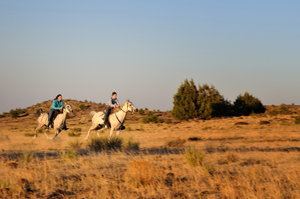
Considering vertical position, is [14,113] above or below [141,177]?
above

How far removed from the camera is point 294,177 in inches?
338

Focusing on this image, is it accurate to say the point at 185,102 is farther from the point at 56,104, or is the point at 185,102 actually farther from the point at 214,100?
the point at 56,104

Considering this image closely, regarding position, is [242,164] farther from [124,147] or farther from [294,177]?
[124,147]

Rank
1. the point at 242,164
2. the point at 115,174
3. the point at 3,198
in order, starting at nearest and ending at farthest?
the point at 3,198 < the point at 115,174 < the point at 242,164

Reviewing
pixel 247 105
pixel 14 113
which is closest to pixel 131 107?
pixel 247 105

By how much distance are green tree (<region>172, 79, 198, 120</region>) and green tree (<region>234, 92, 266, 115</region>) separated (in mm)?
10133

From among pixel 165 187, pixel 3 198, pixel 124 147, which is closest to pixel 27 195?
pixel 3 198

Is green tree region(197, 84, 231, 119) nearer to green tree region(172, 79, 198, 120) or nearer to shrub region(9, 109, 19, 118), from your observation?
green tree region(172, 79, 198, 120)

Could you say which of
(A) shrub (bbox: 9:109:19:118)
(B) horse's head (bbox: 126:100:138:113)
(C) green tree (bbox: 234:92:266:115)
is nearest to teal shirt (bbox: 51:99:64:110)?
(B) horse's head (bbox: 126:100:138:113)

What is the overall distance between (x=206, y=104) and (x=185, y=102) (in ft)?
9.80

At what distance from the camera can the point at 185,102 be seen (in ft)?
162

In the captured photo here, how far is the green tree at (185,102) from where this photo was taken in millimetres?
49031

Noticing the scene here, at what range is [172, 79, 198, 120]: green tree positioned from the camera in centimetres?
4903

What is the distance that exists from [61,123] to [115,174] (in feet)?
36.5
